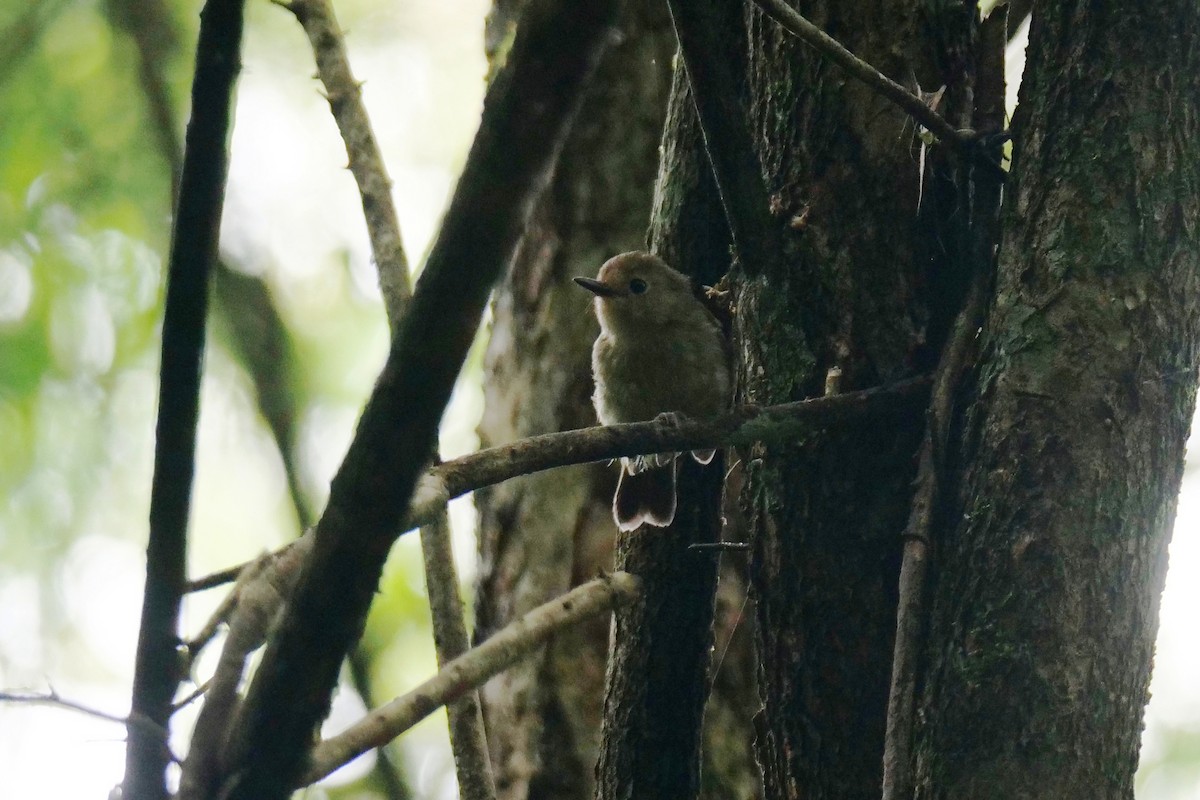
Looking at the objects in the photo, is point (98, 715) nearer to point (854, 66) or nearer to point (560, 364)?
point (854, 66)

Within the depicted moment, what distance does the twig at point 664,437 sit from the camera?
1994mm

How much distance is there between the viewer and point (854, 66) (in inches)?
81.2

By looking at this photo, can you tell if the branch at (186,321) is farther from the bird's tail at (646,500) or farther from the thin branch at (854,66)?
the bird's tail at (646,500)

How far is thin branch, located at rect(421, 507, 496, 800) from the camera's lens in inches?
108

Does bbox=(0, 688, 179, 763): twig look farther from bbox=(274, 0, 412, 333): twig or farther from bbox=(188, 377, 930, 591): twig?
bbox=(274, 0, 412, 333): twig

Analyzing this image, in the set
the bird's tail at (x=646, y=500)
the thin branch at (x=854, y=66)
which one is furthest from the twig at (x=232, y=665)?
the bird's tail at (x=646, y=500)

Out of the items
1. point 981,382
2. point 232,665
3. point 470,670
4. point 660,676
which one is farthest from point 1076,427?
point 232,665

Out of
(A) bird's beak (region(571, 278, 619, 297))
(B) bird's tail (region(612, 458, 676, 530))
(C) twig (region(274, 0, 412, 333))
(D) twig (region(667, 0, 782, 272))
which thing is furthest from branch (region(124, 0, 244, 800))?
(A) bird's beak (region(571, 278, 619, 297))

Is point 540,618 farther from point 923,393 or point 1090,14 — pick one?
point 1090,14

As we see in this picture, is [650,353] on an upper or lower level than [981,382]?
upper

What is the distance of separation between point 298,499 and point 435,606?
102 inches

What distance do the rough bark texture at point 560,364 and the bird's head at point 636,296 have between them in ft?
2.39

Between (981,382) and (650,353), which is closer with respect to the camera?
(981,382)

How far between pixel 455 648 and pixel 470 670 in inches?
37.2
